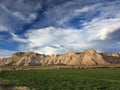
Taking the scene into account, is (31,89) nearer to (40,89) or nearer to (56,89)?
(40,89)

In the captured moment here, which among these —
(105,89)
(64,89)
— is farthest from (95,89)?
(64,89)

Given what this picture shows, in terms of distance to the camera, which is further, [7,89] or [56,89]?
[7,89]

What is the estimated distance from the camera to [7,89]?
34.8 meters

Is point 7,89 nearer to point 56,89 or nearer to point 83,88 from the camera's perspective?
A: point 56,89

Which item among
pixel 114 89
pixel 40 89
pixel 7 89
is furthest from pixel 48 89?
pixel 114 89

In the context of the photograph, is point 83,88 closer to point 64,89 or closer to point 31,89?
point 64,89

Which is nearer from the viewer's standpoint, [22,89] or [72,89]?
[72,89]

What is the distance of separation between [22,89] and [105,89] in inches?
480

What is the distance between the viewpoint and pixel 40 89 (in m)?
33.0

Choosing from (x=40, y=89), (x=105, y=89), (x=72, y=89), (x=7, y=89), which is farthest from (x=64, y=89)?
(x=7, y=89)

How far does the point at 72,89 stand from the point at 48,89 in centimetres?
340

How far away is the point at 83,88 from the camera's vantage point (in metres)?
33.4

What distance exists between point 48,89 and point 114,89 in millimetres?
9173

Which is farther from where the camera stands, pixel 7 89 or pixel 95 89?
pixel 7 89
